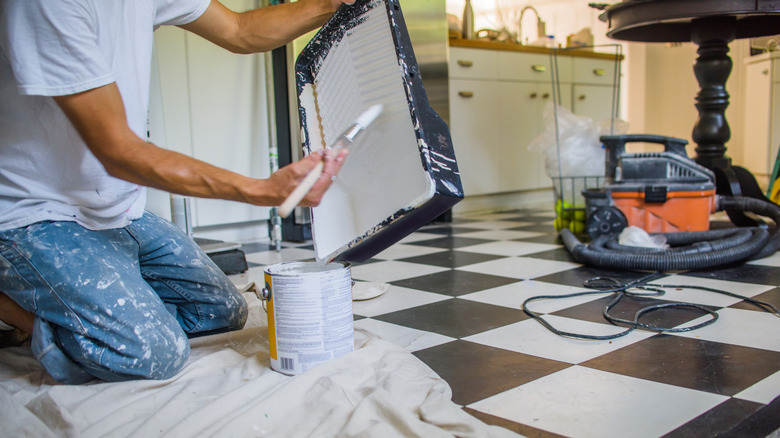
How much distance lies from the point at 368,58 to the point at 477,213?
2.40m

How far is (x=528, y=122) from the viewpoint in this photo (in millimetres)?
3586

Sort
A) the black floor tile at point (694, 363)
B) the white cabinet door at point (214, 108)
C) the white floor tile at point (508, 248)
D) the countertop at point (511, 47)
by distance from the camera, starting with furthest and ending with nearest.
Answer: the countertop at point (511, 47) < the white cabinet door at point (214, 108) < the white floor tile at point (508, 248) < the black floor tile at point (694, 363)

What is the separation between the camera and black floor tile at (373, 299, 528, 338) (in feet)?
4.00

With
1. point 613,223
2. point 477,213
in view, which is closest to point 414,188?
point 613,223

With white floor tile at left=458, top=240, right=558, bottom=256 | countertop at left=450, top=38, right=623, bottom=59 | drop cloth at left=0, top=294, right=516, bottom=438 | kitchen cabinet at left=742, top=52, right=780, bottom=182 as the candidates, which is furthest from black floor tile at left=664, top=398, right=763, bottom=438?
kitchen cabinet at left=742, top=52, right=780, bottom=182

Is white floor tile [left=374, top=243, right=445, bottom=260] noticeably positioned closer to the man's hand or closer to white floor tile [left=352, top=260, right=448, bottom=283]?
white floor tile [left=352, top=260, right=448, bottom=283]

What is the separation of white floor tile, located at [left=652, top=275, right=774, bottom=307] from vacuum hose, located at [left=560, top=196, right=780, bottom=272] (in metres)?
0.05

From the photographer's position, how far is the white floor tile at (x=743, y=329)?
1.07 meters

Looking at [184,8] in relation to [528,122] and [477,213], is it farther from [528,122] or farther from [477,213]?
[528,122]

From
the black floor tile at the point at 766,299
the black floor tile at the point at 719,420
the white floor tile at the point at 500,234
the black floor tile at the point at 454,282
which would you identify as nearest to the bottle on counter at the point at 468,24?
the white floor tile at the point at 500,234

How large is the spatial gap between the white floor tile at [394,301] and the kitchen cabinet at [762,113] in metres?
3.46

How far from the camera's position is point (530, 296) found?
1.46 meters

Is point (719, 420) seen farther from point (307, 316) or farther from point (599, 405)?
point (307, 316)

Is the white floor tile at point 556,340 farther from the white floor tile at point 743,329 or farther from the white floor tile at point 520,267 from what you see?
the white floor tile at point 520,267
